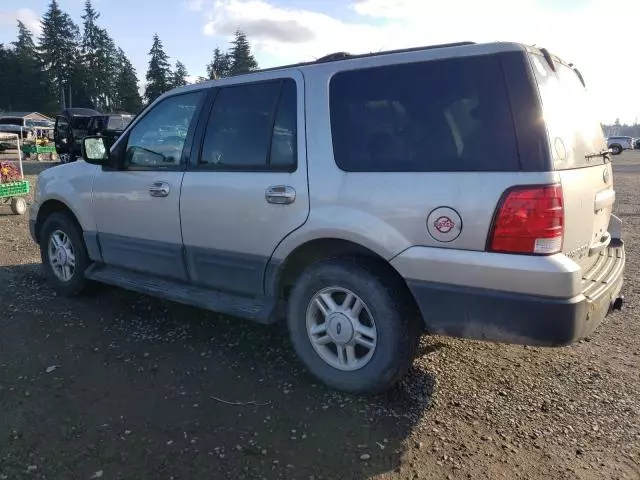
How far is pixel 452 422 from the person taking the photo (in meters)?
2.98

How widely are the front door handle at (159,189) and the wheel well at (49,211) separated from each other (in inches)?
54.1

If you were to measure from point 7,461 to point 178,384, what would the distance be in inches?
40.8

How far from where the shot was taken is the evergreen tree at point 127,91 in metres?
90.2

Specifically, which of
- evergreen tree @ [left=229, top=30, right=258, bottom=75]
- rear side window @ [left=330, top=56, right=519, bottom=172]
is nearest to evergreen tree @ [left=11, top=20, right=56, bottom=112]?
evergreen tree @ [left=229, top=30, right=258, bottom=75]

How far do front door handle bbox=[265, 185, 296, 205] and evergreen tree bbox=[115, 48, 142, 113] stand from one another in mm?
93117

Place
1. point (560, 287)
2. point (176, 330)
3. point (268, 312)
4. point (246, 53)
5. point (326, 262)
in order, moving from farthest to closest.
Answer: point (246, 53), point (176, 330), point (268, 312), point (326, 262), point (560, 287)

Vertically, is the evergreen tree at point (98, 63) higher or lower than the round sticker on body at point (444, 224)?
higher

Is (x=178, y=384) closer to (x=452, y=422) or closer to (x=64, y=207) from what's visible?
(x=452, y=422)

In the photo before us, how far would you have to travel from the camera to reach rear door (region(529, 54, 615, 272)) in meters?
2.66

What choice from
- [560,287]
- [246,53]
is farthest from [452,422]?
[246,53]

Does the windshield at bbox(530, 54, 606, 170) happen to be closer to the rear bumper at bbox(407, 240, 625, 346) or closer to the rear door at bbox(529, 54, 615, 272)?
the rear door at bbox(529, 54, 615, 272)

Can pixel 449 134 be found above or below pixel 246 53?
below

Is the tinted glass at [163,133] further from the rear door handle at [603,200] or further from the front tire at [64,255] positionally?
the rear door handle at [603,200]

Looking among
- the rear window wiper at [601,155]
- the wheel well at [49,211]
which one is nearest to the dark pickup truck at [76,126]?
the wheel well at [49,211]
